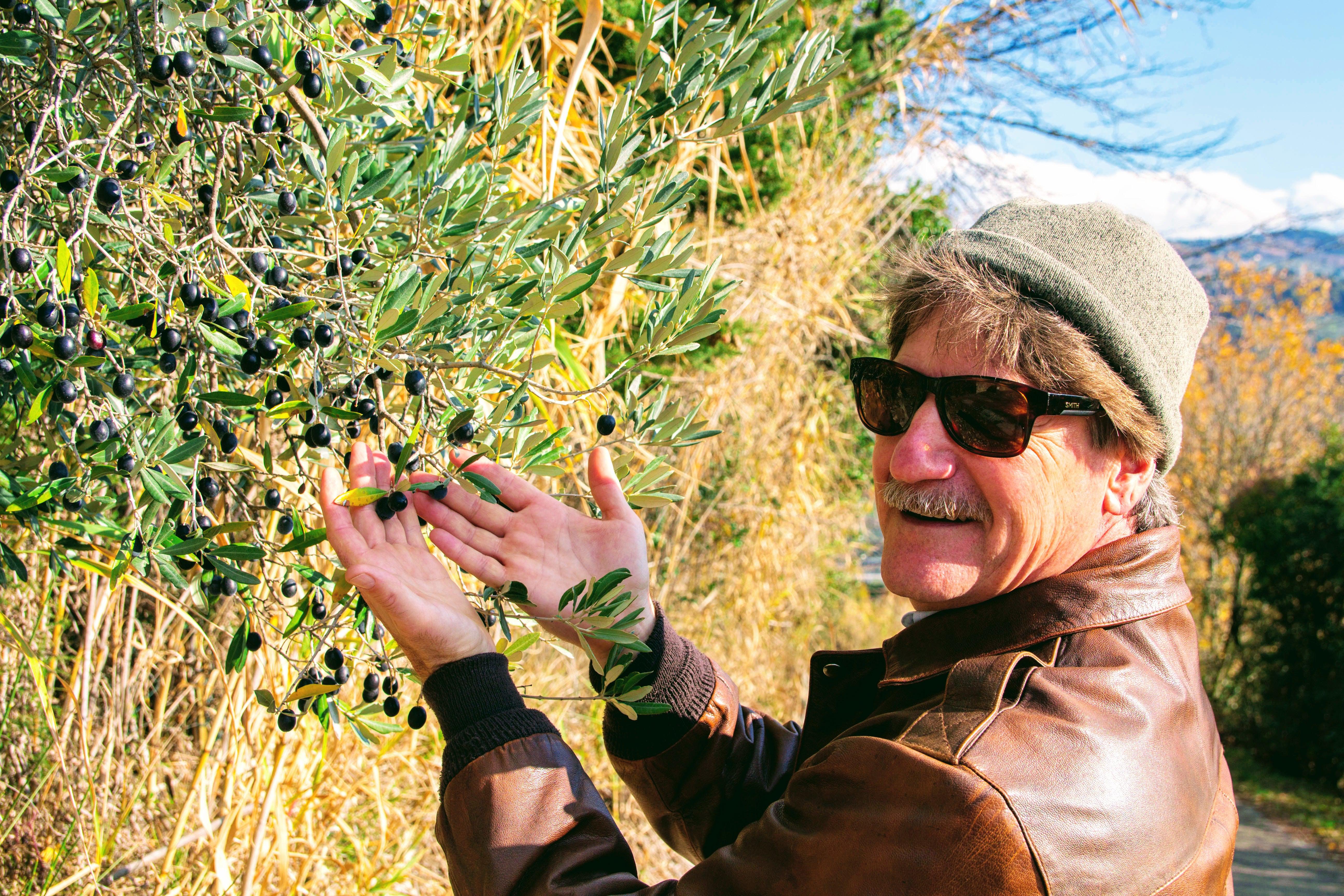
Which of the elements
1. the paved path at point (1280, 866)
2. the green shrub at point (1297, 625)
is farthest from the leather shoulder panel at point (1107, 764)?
the green shrub at point (1297, 625)

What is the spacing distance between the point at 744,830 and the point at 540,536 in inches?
19.7

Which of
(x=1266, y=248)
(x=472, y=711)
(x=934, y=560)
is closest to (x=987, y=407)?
(x=934, y=560)

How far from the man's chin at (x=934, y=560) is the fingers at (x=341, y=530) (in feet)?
2.57

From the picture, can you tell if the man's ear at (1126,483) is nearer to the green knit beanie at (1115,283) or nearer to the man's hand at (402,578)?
the green knit beanie at (1115,283)

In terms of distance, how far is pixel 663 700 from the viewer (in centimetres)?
152

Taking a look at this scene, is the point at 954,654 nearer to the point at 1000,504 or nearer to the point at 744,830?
the point at 1000,504

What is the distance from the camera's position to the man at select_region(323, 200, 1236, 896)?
1.01 meters

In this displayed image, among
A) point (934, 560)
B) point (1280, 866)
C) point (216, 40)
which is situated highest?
point (216, 40)

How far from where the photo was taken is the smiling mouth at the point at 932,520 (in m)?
1.38

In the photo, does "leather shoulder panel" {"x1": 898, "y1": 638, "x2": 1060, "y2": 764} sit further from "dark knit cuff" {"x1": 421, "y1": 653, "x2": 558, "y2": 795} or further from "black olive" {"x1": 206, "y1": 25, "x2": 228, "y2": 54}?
"black olive" {"x1": 206, "y1": 25, "x2": 228, "y2": 54}

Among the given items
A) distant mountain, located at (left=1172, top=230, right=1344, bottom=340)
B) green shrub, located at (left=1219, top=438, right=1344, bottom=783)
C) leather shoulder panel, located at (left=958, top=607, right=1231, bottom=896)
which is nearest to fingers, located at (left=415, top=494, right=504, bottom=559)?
leather shoulder panel, located at (left=958, top=607, right=1231, bottom=896)

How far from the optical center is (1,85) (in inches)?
51.0

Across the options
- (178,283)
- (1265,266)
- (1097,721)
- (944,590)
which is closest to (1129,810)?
(1097,721)

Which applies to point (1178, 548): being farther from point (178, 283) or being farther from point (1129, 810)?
point (178, 283)
